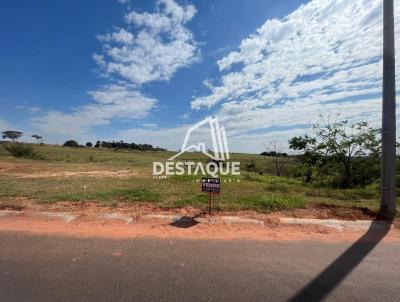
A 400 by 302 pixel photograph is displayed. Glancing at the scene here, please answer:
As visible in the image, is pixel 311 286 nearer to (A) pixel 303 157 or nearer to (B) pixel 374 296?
(B) pixel 374 296

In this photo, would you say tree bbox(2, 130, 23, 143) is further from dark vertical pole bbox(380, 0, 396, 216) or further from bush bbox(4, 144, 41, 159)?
dark vertical pole bbox(380, 0, 396, 216)

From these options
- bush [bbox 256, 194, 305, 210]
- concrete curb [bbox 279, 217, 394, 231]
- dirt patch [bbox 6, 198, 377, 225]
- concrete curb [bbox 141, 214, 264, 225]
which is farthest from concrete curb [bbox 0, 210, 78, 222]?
concrete curb [bbox 279, 217, 394, 231]

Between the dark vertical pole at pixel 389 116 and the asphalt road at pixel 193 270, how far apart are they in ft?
6.39

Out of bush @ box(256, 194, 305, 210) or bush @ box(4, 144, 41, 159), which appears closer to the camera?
bush @ box(256, 194, 305, 210)

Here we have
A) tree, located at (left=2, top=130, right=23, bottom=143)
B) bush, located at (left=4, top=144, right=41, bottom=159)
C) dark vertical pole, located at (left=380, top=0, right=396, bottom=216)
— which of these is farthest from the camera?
tree, located at (left=2, top=130, right=23, bottom=143)

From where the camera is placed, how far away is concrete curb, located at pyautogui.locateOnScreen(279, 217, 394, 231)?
195 inches

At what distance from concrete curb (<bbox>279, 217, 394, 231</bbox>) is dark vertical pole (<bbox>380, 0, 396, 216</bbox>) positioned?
761mm

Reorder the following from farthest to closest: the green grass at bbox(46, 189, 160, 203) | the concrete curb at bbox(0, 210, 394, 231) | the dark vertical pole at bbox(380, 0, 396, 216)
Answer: the green grass at bbox(46, 189, 160, 203), the dark vertical pole at bbox(380, 0, 396, 216), the concrete curb at bbox(0, 210, 394, 231)

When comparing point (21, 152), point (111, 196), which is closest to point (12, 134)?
point (21, 152)

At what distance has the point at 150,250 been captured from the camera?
3645mm

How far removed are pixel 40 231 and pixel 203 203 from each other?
12.0 feet

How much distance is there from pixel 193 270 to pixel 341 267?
6.25 feet

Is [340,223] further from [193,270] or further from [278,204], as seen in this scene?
[193,270]

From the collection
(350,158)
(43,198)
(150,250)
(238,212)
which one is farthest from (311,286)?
(350,158)
